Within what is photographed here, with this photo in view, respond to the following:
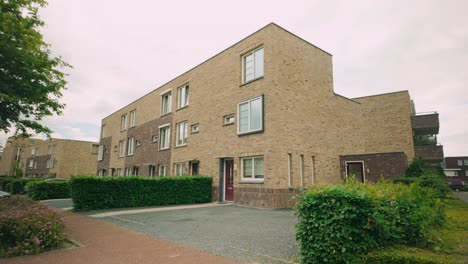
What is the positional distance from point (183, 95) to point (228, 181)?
8707 millimetres

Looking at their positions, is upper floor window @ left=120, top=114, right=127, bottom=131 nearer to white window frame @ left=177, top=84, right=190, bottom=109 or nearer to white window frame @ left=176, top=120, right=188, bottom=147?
white window frame @ left=177, top=84, right=190, bottom=109

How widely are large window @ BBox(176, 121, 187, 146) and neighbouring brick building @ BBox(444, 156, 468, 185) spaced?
6242 cm

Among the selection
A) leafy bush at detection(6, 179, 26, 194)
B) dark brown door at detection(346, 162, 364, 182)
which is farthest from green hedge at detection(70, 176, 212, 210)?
leafy bush at detection(6, 179, 26, 194)

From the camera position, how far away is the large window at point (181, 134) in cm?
2016

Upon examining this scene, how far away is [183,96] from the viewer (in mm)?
21203

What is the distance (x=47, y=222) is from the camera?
6395mm

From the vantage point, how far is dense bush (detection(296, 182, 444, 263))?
13.4 ft

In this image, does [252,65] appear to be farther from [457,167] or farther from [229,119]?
[457,167]

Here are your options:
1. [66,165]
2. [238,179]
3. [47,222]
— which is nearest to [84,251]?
[47,222]

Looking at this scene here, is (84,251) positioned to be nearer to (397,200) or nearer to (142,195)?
(397,200)

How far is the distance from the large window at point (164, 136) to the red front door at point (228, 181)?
25.1 feet

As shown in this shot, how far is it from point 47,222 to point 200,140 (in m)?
11.9

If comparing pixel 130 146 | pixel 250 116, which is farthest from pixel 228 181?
pixel 130 146

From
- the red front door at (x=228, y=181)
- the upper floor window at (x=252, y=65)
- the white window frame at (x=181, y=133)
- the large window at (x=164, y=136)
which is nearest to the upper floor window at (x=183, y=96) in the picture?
the white window frame at (x=181, y=133)
